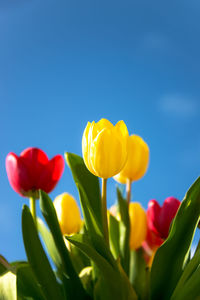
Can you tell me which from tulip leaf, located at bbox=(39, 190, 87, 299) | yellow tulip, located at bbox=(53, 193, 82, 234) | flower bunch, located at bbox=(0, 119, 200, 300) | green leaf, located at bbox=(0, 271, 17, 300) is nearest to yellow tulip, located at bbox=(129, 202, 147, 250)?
flower bunch, located at bbox=(0, 119, 200, 300)

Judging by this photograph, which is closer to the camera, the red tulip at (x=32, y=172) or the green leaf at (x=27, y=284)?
the green leaf at (x=27, y=284)

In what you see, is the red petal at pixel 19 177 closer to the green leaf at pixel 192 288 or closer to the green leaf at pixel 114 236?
the green leaf at pixel 114 236

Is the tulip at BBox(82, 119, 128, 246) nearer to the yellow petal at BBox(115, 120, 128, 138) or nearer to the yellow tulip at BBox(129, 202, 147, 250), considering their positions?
the yellow petal at BBox(115, 120, 128, 138)

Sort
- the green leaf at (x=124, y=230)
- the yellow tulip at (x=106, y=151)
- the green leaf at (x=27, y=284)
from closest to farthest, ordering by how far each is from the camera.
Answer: the yellow tulip at (x=106, y=151), the green leaf at (x=27, y=284), the green leaf at (x=124, y=230)

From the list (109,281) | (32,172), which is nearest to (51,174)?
(32,172)

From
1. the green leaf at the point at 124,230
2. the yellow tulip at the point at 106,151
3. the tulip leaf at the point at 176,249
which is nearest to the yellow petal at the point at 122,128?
the yellow tulip at the point at 106,151

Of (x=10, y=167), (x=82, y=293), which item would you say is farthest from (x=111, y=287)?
(x=10, y=167)

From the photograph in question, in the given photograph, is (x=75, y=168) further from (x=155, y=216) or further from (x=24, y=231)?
(x=155, y=216)
